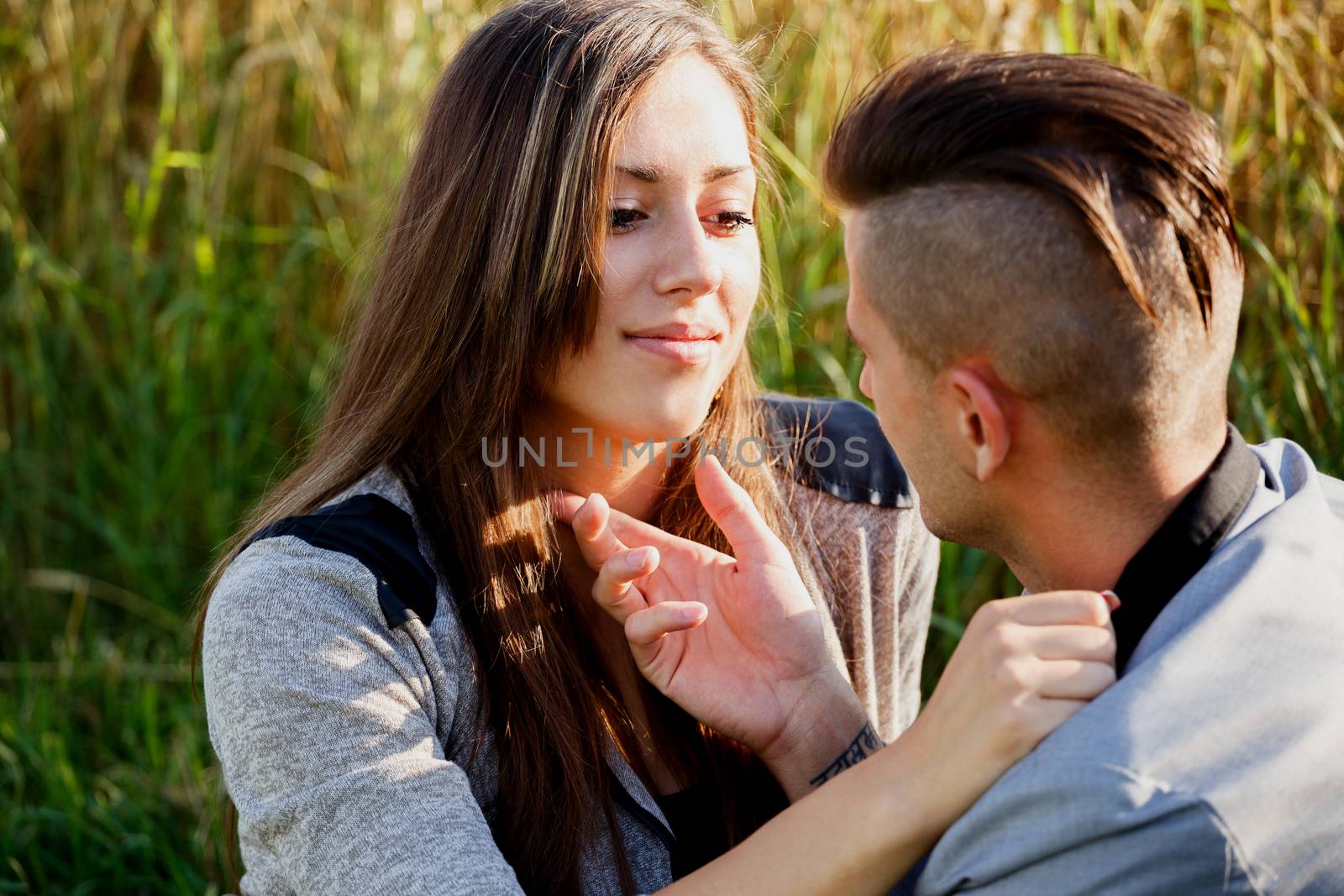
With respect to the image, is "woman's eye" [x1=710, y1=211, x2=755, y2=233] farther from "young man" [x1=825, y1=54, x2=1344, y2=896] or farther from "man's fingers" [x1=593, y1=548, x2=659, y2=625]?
"man's fingers" [x1=593, y1=548, x2=659, y2=625]

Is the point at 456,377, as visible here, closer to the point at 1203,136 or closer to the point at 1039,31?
the point at 1203,136

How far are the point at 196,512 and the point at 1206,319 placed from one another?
3241 millimetres

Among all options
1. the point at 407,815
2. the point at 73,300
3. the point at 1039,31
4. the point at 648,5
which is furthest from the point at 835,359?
the point at 73,300

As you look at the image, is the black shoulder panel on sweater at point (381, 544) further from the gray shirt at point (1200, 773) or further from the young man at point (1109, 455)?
the gray shirt at point (1200, 773)

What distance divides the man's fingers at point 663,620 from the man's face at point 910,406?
1.15 ft

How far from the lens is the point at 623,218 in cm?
203

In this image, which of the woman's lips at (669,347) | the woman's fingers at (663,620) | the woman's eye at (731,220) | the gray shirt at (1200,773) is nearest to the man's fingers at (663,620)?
the woman's fingers at (663,620)

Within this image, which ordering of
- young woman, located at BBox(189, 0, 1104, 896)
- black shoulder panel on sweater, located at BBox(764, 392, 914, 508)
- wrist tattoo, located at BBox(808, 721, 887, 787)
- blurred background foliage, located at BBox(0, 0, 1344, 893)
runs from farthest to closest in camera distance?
blurred background foliage, located at BBox(0, 0, 1344, 893) → black shoulder panel on sweater, located at BBox(764, 392, 914, 508) → wrist tattoo, located at BBox(808, 721, 887, 787) → young woman, located at BBox(189, 0, 1104, 896)

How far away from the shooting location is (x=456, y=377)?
2.07m

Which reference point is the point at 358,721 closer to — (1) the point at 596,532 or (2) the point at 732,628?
(1) the point at 596,532

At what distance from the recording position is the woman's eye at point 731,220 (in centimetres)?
212

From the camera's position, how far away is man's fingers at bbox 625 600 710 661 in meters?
1.83

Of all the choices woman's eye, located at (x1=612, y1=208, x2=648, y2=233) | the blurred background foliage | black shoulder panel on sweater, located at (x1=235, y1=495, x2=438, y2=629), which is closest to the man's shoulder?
black shoulder panel on sweater, located at (x1=235, y1=495, x2=438, y2=629)

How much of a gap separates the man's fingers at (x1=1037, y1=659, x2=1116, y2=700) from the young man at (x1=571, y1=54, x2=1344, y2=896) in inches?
1.0
